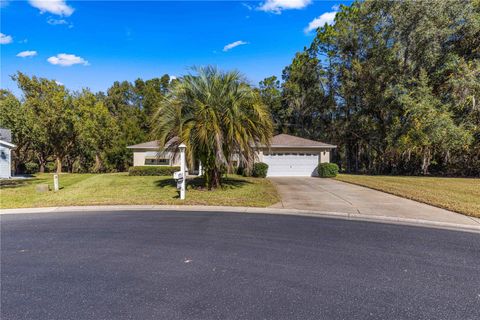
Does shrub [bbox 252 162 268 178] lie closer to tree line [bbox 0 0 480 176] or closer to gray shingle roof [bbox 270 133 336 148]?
gray shingle roof [bbox 270 133 336 148]

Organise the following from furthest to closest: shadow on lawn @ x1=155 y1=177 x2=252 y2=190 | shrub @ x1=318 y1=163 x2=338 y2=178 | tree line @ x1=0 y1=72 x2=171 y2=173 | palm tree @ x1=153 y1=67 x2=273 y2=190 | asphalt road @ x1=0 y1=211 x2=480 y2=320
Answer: tree line @ x1=0 y1=72 x2=171 y2=173 < shrub @ x1=318 y1=163 x2=338 y2=178 < shadow on lawn @ x1=155 y1=177 x2=252 y2=190 < palm tree @ x1=153 y1=67 x2=273 y2=190 < asphalt road @ x1=0 y1=211 x2=480 y2=320

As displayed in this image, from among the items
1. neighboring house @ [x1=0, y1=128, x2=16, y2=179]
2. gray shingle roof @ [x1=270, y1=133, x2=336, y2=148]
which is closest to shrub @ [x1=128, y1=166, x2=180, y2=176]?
gray shingle roof @ [x1=270, y1=133, x2=336, y2=148]

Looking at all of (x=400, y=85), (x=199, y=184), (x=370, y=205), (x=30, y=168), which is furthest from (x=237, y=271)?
(x=30, y=168)

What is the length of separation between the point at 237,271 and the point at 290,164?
16.1 meters

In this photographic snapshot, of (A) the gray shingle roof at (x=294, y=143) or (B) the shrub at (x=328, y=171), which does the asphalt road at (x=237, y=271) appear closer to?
(B) the shrub at (x=328, y=171)

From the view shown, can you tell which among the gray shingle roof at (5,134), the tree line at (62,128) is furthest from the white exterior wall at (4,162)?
the tree line at (62,128)

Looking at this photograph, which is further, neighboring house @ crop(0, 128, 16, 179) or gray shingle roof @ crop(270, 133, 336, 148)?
neighboring house @ crop(0, 128, 16, 179)

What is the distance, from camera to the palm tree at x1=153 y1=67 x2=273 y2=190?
10625 mm

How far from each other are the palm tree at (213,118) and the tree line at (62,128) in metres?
11.9

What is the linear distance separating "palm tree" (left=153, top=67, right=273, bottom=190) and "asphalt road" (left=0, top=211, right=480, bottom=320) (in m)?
4.98

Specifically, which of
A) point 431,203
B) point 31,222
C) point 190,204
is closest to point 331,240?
point 190,204

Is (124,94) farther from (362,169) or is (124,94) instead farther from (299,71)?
(362,169)

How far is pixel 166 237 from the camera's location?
17.8ft

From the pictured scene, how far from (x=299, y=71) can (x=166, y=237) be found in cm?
2805
